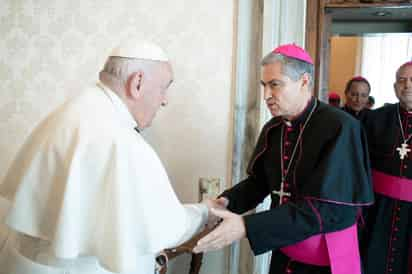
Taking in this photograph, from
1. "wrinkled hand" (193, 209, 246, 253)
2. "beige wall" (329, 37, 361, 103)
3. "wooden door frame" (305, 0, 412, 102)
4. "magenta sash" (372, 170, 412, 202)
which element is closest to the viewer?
"wrinkled hand" (193, 209, 246, 253)

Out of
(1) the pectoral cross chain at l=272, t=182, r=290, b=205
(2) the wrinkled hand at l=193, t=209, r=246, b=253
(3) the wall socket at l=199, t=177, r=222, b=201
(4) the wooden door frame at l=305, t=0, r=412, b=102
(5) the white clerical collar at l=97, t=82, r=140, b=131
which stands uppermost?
(4) the wooden door frame at l=305, t=0, r=412, b=102

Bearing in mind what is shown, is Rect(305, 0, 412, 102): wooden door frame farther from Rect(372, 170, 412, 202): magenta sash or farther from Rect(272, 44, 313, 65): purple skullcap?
Rect(272, 44, 313, 65): purple skullcap

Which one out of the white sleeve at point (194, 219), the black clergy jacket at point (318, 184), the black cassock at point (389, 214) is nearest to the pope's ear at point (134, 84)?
the white sleeve at point (194, 219)

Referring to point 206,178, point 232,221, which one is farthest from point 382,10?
point 232,221

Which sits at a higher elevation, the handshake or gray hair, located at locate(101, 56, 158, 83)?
gray hair, located at locate(101, 56, 158, 83)

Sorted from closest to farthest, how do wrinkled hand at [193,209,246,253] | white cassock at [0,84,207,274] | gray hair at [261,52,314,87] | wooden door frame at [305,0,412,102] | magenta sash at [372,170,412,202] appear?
1. white cassock at [0,84,207,274]
2. wrinkled hand at [193,209,246,253]
3. gray hair at [261,52,314,87]
4. magenta sash at [372,170,412,202]
5. wooden door frame at [305,0,412,102]

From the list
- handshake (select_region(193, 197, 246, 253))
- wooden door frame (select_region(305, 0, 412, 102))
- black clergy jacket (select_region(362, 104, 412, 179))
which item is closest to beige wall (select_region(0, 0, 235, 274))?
wooden door frame (select_region(305, 0, 412, 102))

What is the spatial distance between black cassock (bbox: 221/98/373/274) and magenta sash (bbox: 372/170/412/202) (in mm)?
449

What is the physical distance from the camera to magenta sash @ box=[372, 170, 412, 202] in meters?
1.92

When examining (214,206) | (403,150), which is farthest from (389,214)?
(214,206)

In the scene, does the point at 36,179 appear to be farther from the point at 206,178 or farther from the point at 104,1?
the point at 104,1

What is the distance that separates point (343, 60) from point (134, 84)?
7.54ft

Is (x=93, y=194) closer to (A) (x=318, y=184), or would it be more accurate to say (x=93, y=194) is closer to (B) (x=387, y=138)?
(A) (x=318, y=184)

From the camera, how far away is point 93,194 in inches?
46.8
